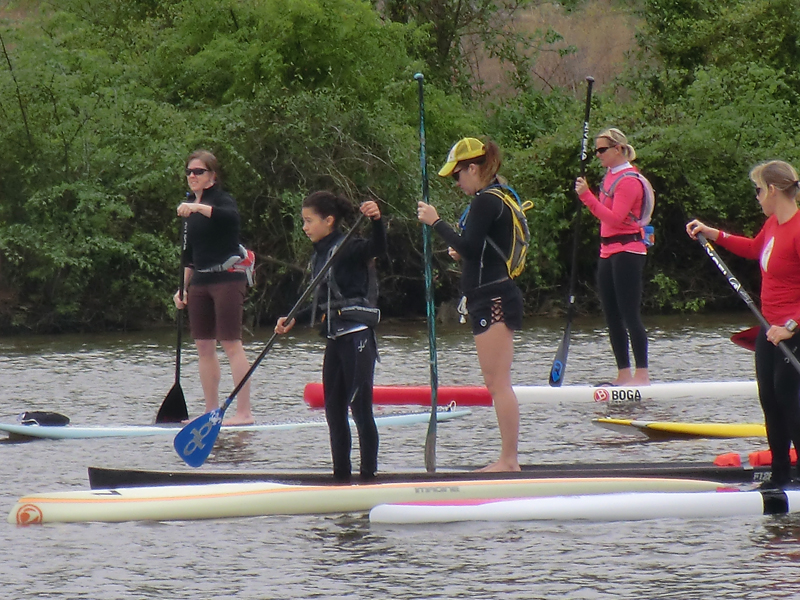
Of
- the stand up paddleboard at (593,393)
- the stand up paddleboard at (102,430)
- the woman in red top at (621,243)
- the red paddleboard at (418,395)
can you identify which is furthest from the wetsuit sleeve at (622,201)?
the stand up paddleboard at (102,430)

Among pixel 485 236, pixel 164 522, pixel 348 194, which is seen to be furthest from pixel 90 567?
pixel 348 194

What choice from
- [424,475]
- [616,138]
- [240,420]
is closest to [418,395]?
[240,420]

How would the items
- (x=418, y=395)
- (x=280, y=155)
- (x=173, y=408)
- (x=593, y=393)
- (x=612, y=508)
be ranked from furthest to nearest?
1. (x=280, y=155)
2. (x=418, y=395)
3. (x=593, y=393)
4. (x=173, y=408)
5. (x=612, y=508)

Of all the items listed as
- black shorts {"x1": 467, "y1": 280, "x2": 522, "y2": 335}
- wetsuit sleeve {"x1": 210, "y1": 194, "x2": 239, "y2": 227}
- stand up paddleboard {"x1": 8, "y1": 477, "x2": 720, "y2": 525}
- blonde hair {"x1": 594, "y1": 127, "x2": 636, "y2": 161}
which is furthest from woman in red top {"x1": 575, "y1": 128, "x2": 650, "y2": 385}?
stand up paddleboard {"x1": 8, "y1": 477, "x2": 720, "y2": 525}

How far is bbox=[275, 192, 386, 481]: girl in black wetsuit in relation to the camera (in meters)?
6.40

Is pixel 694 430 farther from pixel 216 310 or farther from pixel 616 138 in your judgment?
pixel 216 310

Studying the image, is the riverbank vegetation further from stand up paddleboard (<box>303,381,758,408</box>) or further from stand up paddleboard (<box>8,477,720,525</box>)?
stand up paddleboard (<box>8,477,720,525</box>)

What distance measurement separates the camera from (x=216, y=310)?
856 cm

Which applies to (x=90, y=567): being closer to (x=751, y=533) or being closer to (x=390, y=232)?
(x=751, y=533)

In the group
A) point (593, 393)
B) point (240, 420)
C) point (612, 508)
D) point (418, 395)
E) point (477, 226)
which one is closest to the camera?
point (612, 508)

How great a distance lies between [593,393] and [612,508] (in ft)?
12.6

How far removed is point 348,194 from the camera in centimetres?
1712

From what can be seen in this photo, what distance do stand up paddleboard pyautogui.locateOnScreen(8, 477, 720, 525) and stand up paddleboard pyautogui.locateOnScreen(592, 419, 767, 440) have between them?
187 cm

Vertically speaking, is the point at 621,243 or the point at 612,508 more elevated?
the point at 621,243
